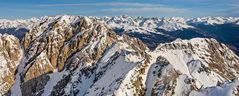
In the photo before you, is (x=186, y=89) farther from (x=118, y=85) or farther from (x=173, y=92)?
(x=118, y=85)

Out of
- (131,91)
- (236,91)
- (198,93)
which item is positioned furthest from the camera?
(131,91)

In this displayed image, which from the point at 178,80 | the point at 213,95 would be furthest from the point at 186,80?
the point at 213,95

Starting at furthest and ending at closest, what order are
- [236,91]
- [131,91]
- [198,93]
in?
[131,91], [198,93], [236,91]

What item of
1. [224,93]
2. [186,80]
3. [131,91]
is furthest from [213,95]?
[131,91]

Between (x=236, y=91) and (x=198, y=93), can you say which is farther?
(x=198, y=93)

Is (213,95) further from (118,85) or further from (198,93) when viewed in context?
(118,85)

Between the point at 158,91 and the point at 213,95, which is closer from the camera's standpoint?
the point at 213,95

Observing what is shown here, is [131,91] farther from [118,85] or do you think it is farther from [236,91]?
[236,91]
